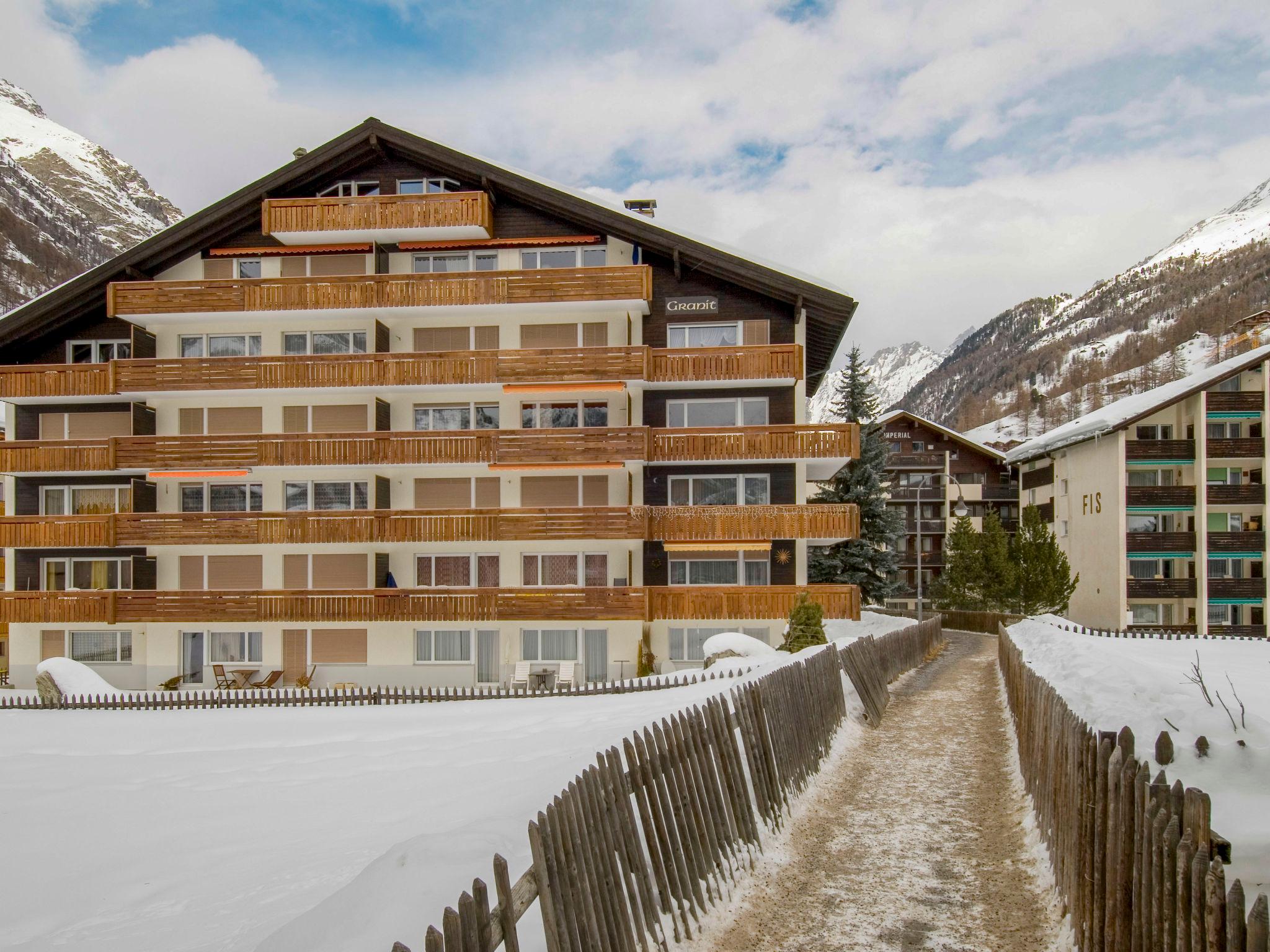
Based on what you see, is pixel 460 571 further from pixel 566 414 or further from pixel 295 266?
pixel 295 266

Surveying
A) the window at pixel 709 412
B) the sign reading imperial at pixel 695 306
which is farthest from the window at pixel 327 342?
the window at pixel 709 412

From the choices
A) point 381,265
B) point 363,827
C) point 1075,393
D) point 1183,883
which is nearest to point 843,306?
point 381,265

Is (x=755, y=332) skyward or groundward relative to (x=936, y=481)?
skyward

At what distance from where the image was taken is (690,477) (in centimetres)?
2966

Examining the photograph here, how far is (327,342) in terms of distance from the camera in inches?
1228

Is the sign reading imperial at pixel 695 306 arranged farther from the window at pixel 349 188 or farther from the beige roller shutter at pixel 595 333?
the window at pixel 349 188

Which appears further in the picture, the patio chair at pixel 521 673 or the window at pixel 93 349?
the window at pixel 93 349

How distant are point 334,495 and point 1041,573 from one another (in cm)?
3298

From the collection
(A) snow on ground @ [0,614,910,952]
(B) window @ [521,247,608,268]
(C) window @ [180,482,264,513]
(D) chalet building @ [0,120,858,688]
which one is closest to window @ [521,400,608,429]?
(D) chalet building @ [0,120,858,688]

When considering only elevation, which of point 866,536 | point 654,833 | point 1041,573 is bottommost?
point 1041,573

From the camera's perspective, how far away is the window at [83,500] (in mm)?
31453

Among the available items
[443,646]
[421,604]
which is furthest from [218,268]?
[443,646]

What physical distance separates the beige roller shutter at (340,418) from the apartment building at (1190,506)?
3565 centimetres

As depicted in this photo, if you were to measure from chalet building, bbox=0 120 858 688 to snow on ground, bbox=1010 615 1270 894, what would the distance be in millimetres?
13504
